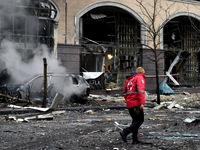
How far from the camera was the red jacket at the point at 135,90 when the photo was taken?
4.39m

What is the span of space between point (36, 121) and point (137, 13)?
12.4m

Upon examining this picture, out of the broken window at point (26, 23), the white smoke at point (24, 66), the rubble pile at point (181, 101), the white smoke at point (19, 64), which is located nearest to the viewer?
the white smoke at point (24, 66)

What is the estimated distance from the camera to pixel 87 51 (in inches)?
670

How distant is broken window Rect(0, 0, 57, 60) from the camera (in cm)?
1294

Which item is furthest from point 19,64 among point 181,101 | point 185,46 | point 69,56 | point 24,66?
point 185,46

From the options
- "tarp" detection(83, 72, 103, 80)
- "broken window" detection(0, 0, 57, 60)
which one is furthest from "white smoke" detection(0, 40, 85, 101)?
"tarp" detection(83, 72, 103, 80)

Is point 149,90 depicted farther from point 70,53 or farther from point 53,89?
point 53,89

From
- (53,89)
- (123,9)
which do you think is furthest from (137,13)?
(53,89)

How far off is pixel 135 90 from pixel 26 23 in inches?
418

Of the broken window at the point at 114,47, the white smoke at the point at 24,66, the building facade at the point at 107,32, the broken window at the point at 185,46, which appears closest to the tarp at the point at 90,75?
the building facade at the point at 107,32

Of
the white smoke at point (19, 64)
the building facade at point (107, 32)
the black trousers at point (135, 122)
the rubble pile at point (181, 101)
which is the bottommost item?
the rubble pile at point (181, 101)

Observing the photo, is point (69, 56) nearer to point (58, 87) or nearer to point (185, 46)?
point (58, 87)

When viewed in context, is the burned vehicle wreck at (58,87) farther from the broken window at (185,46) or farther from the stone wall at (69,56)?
the broken window at (185,46)

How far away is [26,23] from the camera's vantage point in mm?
13555
